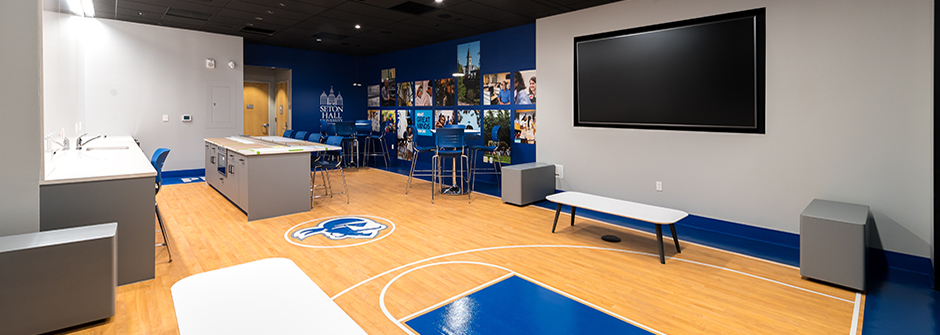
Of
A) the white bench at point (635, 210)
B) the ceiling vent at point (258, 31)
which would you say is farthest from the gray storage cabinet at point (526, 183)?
the ceiling vent at point (258, 31)

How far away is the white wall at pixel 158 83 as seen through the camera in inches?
293

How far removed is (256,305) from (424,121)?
815 centimetres

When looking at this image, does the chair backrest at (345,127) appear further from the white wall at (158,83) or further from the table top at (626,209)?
the table top at (626,209)

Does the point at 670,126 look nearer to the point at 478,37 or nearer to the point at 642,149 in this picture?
the point at 642,149

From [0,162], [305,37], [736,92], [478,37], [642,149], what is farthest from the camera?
[305,37]

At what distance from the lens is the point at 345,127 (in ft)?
30.9

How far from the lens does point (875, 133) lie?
12.5 ft

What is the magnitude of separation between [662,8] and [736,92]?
1.32 meters

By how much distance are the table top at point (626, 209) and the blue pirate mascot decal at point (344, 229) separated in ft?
6.27

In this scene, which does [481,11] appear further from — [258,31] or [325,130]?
[325,130]


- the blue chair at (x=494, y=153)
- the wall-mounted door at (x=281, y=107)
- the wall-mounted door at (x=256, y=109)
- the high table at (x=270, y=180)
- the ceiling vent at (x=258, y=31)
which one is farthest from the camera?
the wall-mounted door at (x=256, y=109)

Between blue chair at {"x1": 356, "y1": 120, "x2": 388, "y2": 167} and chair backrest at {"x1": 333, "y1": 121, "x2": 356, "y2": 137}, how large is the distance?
0.47m

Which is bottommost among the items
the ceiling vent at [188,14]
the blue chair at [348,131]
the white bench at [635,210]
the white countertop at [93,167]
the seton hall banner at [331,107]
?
the white bench at [635,210]

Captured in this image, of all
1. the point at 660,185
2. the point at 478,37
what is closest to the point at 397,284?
the point at 660,185
